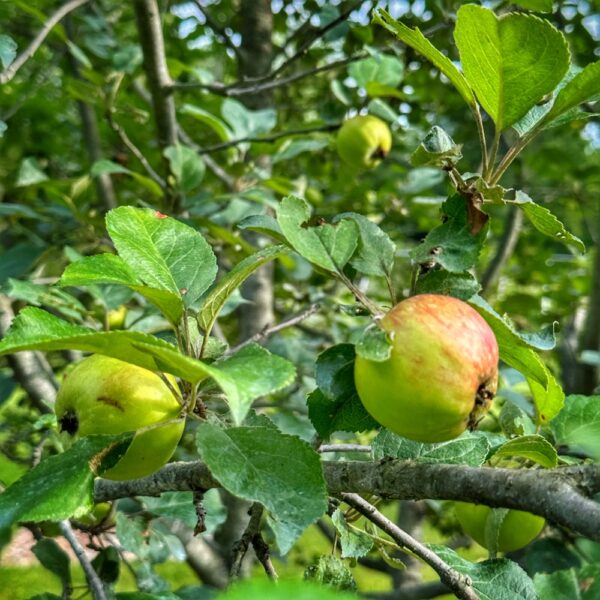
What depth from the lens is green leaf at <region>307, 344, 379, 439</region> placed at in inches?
29.4

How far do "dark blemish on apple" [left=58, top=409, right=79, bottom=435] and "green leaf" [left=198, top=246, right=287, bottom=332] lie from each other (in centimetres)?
19

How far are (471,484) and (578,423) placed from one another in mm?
485

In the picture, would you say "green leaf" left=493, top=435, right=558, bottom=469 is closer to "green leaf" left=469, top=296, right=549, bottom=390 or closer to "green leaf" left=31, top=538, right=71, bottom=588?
"green leaf" left=469, top=296, right=549, bottom=390

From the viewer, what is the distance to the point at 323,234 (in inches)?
29.6

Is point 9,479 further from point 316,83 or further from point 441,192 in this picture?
point 316,83

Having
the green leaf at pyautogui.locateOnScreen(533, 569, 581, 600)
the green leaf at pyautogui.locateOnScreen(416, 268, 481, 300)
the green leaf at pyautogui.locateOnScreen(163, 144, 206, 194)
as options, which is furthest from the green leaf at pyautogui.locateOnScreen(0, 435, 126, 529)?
the green leaf at pyautogui.locateOnScreen(163, 144, 206, 194)

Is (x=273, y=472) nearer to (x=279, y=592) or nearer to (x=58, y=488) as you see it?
(x=58, y=488)

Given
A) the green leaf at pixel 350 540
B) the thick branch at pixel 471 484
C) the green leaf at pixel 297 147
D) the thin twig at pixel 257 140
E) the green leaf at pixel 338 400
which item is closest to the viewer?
the thick branch at pixel 471 484

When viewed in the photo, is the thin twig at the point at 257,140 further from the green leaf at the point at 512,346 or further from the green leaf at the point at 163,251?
the green leaf at the point at 512,346

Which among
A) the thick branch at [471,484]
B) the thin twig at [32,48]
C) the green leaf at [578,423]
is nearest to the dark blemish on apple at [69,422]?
the thick branch at [471,484]

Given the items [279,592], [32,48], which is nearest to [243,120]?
[32,48]

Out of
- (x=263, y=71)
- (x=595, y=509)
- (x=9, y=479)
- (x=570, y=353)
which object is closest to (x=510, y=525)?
(x=595, y=509)

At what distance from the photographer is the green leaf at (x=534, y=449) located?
0.79 m

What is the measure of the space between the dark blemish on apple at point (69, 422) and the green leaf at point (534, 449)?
0.51 metres
